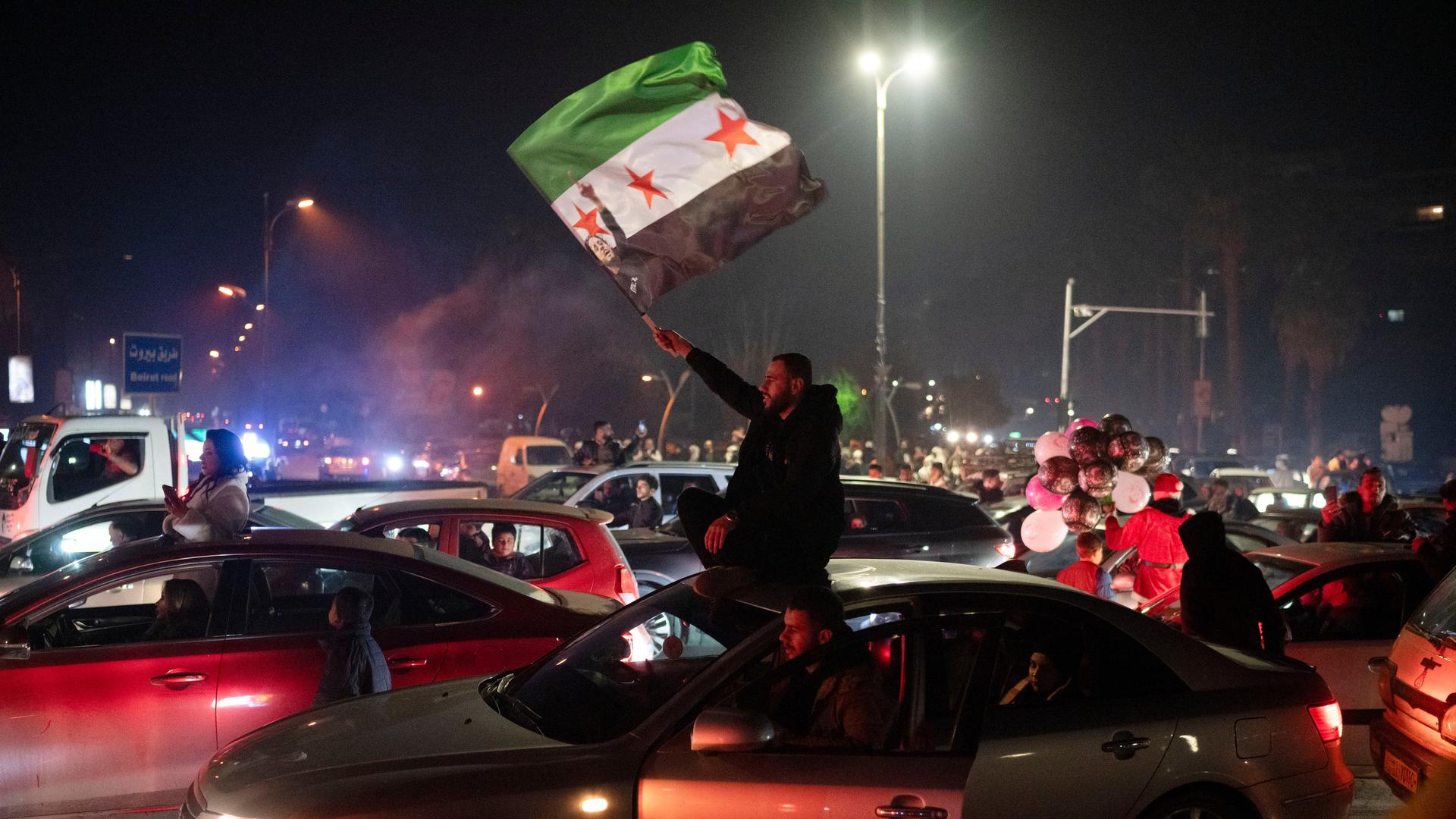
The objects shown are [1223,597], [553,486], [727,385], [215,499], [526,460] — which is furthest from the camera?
[526,460]

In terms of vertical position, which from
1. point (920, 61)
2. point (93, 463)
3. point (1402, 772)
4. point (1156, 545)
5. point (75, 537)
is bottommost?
point (1402, 772)

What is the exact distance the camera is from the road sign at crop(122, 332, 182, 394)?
19516mm

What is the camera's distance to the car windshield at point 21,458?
12.3 meters

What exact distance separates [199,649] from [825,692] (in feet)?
10.3

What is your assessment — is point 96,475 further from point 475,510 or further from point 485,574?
point 485,574

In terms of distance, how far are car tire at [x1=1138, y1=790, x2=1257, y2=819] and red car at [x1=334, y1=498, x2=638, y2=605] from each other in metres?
4.84

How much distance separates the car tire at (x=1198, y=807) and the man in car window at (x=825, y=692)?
3.46 ft

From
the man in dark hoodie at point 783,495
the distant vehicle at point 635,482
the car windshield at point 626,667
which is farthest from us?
the distant vehicle at point 635,482

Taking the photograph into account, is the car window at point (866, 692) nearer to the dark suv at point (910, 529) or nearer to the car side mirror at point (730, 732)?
the car side mirror at point (730, 732)

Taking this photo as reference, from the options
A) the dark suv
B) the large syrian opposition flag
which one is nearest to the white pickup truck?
the dark suv

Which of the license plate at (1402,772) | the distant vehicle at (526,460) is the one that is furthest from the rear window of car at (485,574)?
the distant vehicle at (526,460)

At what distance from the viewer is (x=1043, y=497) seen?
411 inches

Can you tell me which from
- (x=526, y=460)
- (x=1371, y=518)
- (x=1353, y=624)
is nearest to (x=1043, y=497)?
(x=1371, y=518)

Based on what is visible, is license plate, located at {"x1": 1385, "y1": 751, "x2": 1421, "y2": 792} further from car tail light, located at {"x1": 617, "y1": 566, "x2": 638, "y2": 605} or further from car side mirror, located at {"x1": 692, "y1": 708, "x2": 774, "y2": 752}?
car tail light, located at {"x1": 617, "y1": 566, "x2": 638, "y2": 605}
